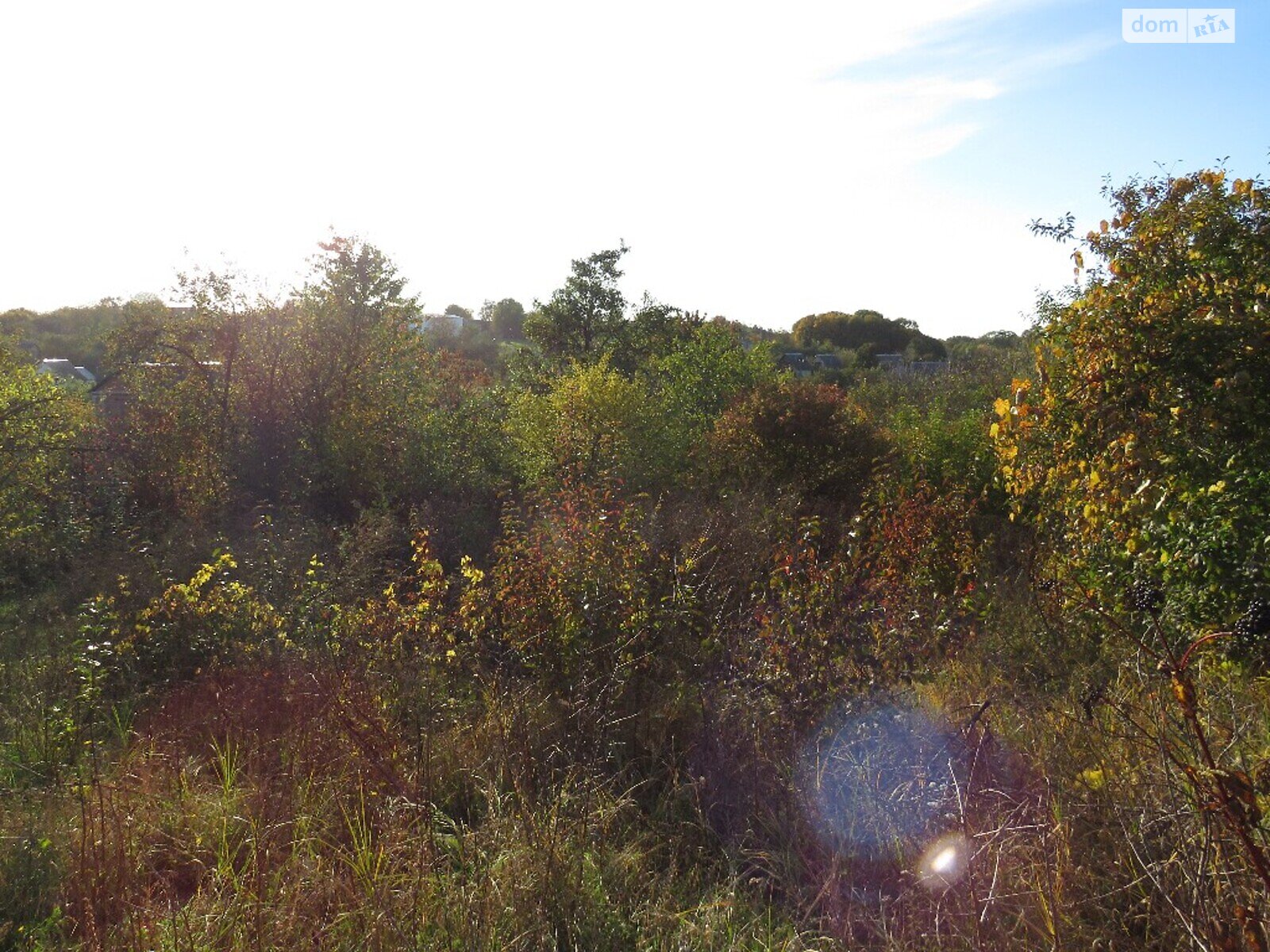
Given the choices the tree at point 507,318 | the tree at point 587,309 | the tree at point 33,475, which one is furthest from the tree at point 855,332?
the tree at point 33,475

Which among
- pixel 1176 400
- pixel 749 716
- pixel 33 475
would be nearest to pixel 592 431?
pixel 33 475

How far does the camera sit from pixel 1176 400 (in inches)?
175

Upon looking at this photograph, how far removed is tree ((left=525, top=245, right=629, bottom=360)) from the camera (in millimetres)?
22219

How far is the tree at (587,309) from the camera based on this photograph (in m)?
22.2

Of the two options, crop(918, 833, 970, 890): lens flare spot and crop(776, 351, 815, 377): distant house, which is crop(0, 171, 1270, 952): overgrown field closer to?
crop(918, 833, 970, 890): lens flare spot

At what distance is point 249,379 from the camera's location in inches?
512

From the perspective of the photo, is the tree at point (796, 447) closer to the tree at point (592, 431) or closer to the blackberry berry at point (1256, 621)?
the tree at point (592, 431)

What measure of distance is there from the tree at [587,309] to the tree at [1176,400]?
17.6 metres

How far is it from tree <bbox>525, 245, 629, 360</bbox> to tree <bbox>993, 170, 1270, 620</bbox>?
1764 cm

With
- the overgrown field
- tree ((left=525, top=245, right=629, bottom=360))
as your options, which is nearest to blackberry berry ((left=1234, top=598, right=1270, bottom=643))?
the overgrown field

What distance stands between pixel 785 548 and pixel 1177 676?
424cm

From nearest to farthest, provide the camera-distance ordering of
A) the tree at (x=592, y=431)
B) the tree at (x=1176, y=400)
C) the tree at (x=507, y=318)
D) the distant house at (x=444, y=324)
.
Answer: the tree at (x=1176, y=400)
the tree at (x=592, y=431)
the distant house at (x=444, y=324)
the tree at (x=507, y=318)

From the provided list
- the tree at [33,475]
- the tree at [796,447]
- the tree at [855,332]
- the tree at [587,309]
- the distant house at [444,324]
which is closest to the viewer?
the tree at [33,475]

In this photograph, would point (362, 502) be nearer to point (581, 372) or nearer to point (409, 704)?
point (581, 372)
